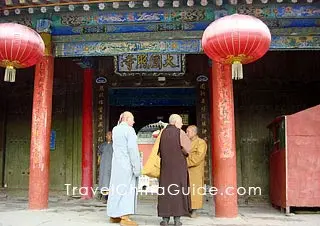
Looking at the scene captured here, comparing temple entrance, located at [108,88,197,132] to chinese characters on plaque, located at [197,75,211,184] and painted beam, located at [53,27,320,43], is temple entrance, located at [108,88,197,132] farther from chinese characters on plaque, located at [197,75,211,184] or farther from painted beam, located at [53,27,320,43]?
painted beam, located at [53,27,320,43]

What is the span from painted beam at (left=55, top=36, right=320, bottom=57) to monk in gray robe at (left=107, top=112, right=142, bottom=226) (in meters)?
2.09

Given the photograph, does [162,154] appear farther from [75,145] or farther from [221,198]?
[75,145]

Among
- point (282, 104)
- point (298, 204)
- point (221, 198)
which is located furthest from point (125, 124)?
point (282, 104)

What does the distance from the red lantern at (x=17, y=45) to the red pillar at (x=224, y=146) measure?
2.72 metres

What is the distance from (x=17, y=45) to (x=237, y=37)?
2797 mm

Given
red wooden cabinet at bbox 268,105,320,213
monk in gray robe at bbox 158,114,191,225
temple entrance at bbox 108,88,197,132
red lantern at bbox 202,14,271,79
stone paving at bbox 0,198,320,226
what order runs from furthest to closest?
temple entrance at bbox 108,88,197,132 < red wooden cabinet at bbox 268,105,320,213 < stone paving at bbox 0,198,320,226 < monk in gray robe at bbox 158,114,191,225 < red lantern at bbox 202,14,271,79

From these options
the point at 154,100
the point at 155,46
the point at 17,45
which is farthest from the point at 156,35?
the point at 154,100

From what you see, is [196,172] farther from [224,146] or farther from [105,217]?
[105,217]

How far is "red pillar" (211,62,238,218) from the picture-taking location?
6496mm

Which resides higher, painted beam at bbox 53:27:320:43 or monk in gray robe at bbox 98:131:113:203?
painted beam at bbox 53:27:320:43

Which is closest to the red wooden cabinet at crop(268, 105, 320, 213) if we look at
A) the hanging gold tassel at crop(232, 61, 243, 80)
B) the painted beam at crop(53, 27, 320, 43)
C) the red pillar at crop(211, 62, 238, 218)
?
the red pillar at crop(211, 62, 238, 218)

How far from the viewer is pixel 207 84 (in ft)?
31.5

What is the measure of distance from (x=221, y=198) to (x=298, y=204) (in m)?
1.27

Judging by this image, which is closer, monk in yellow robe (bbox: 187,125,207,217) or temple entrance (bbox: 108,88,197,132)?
Result: monk in yellow robe (bbox: 187,125,207,217)
